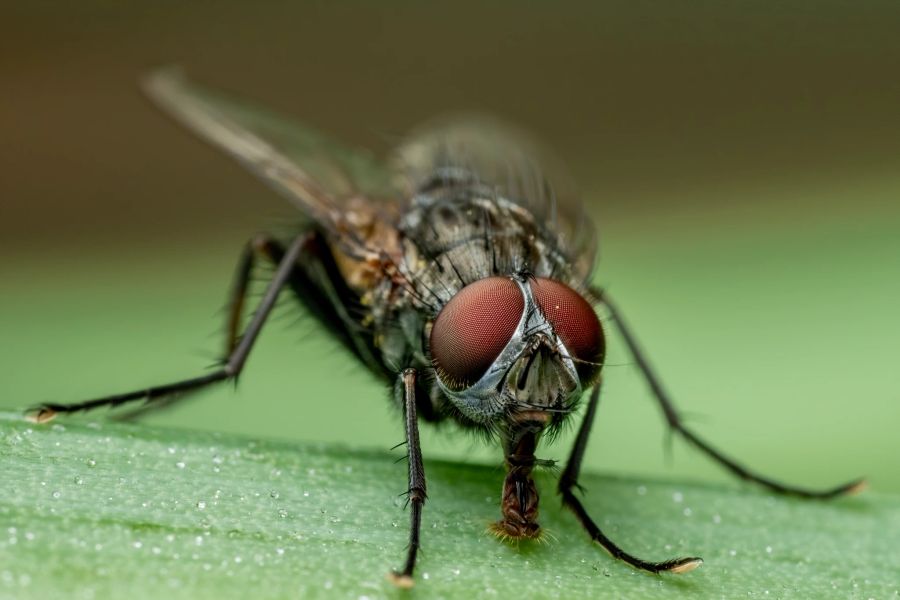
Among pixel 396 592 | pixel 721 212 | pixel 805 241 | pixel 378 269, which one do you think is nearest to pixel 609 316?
pixel 378 269

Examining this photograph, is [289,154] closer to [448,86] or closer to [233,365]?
[233,365]

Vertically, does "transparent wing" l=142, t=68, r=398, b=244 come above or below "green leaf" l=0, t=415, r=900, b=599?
Answer: above

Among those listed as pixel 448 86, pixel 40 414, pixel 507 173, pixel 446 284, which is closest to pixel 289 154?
pixel 507 173

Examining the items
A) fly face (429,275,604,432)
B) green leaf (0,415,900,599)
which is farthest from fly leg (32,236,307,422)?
fly face (429,275,604,432)

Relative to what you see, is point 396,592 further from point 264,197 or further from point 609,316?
point 264,197

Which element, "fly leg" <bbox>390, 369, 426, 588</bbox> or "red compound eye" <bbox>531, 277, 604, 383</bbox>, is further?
"red compound eye" <bbox>531, 277, 604, 383</bbox>

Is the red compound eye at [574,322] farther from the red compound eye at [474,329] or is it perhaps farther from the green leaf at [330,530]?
the green leaf at [330,530]

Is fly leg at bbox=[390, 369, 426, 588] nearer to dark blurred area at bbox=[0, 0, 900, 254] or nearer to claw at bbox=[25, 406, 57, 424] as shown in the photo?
claw at bbox=[25, 406, 57, 424]
